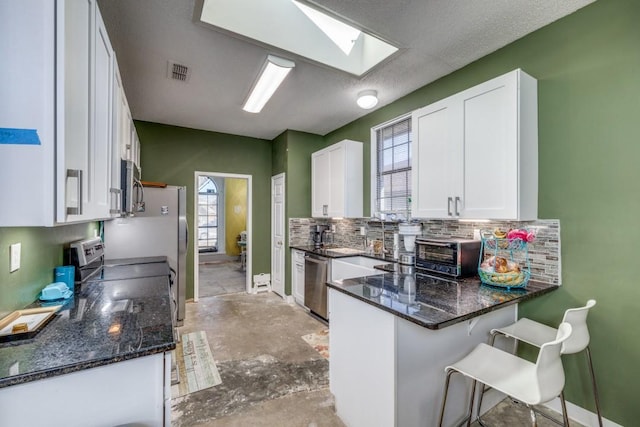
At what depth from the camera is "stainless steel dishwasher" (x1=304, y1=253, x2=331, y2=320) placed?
3.61 metres

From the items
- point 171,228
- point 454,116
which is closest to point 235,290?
point 171,228

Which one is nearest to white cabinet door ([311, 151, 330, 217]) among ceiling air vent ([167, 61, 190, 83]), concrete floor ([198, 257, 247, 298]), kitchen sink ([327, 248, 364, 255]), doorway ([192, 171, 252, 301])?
kitchen sink ([327, 248, 364, 255])

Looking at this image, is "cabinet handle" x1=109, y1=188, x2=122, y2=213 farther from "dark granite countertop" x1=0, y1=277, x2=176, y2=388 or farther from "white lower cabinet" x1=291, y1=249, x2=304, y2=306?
"white lower cabinet" x1=291, y1=249, x2=304, y2=306

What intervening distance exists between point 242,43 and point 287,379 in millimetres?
2807

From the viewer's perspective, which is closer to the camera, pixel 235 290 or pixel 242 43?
pixel 242 43

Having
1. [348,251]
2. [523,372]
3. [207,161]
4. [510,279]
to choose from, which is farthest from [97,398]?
[207,161]

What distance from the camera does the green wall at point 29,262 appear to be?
1276 millimetres

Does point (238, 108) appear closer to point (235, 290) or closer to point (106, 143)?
point (106, 143)

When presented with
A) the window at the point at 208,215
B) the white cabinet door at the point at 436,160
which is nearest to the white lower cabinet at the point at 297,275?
the white cabinet door at the point at 436,160

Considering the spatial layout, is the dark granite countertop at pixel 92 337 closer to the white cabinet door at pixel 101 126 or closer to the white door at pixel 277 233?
the white cabinet door at pixel 101 126

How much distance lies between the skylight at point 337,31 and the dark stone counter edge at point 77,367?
103 inches

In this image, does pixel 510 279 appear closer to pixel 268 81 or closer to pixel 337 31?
pixel 337 31

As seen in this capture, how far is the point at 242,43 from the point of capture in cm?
227

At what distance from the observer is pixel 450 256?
2266mm
